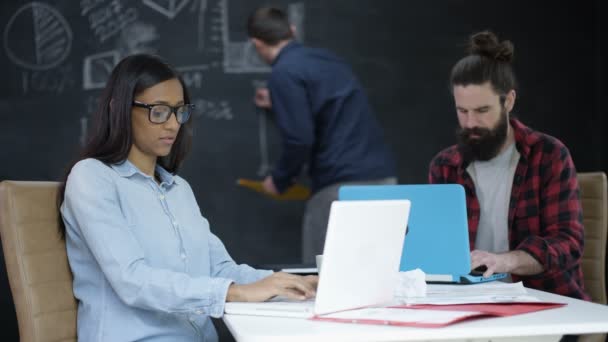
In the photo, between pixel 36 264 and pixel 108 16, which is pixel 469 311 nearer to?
pixel 36 264

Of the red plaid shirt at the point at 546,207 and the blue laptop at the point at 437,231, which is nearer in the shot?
the blue laptop at the point at 437,231

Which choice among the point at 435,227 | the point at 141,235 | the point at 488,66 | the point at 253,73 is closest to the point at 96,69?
the point at 253,73

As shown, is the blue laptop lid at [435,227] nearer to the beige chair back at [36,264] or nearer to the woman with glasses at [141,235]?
the woman with glasses at [141,235]

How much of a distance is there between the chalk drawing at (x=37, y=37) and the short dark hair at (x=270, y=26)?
917 millimetres

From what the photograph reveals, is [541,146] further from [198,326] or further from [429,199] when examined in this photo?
[198,326]

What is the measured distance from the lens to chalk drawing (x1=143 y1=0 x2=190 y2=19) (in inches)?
164

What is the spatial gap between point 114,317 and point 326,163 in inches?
80.9

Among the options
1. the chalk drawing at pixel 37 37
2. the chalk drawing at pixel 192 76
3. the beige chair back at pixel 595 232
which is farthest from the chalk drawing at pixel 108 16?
the beige chair back at pixel 595 232

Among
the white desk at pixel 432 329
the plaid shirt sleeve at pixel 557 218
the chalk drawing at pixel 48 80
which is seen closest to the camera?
the white desk at pixel 432 329

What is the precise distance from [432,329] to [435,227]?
770 millimetres

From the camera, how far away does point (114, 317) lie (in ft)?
6.24

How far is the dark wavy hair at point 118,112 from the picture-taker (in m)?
2.01

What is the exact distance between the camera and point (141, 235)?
1.98 metres

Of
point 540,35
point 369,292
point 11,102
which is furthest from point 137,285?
point 540,35
